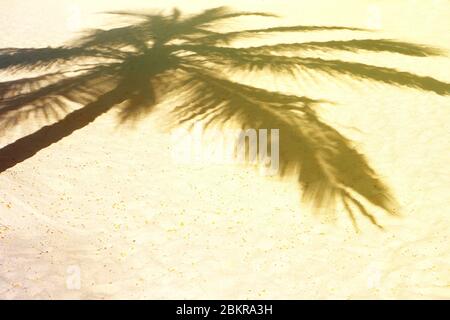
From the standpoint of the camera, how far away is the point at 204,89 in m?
6.50

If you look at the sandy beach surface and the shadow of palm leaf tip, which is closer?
the sandy beach surface

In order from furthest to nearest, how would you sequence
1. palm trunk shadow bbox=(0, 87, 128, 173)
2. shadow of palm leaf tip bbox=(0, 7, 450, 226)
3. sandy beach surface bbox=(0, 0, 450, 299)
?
palm trunk shadow bbox=(0, 87, 128, 173), shadow of palm leaf tip bbox=(0, 7, 450, 226), sandy beach surface bbox=(0, 0, 450, 299)

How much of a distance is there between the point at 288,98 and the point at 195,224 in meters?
2.92

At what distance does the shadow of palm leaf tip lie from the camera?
205 inches

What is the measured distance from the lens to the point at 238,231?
14.9 ft

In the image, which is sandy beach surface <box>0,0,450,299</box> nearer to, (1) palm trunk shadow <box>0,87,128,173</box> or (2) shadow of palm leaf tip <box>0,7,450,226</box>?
(1) palm trunk shadow <box>0,87,128,173</box>

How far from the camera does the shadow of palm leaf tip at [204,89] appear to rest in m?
5.21

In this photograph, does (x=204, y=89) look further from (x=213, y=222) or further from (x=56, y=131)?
(x=213, y=222)

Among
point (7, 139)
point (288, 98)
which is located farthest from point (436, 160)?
point (7, 139)

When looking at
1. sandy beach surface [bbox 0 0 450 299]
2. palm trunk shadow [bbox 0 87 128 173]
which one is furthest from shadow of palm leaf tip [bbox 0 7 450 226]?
sandy beach surface [bbox 0 0 450 299]

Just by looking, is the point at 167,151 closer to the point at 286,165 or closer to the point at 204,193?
the point at 204,193

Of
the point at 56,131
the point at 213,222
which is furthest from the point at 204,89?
the point at 213,222

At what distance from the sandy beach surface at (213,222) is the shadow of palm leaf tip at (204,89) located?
0.25 m

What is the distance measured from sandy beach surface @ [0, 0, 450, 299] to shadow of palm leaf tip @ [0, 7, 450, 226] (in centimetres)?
25
